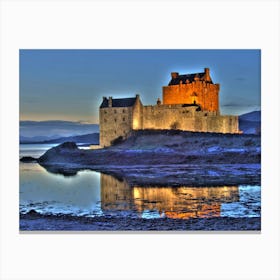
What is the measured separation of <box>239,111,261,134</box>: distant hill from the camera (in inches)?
351

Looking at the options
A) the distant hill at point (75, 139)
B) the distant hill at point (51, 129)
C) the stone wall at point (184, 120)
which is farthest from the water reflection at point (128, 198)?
the stone wall at point (184, 120)

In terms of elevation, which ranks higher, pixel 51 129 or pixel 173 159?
pixel 51 129

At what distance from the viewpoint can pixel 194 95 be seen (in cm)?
1402

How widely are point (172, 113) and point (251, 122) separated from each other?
3412 millimetres

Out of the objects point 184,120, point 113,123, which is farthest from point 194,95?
point 113,123

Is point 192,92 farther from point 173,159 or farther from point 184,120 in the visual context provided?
point 173,159

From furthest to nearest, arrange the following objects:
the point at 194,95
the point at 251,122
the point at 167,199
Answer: the point at 194,95 → the point at 251,122 → the point at 167,199

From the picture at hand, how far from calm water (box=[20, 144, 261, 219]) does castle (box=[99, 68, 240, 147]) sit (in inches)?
59.3

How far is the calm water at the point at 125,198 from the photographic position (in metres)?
8.69

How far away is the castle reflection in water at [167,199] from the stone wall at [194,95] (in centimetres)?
239

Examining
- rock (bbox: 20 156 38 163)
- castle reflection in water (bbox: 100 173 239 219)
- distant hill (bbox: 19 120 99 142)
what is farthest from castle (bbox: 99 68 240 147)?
rock (bbox: 20 156 38 163)
